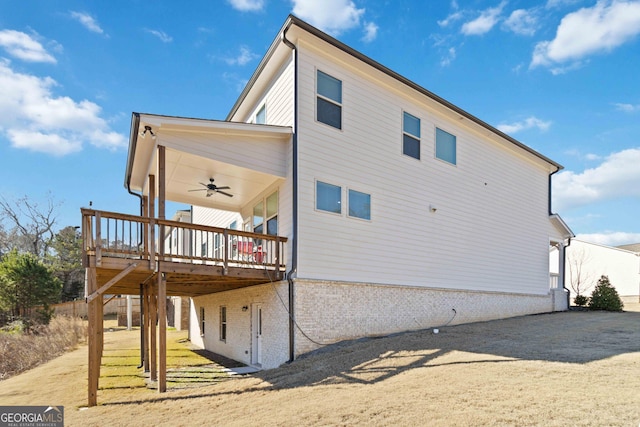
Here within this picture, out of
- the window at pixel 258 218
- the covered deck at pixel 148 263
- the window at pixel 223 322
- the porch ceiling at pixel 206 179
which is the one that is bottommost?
the window at pixel 223 322

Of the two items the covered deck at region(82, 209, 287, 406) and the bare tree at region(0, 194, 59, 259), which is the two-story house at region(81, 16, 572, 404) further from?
the bare tree at region(0, 194, 59, 259)

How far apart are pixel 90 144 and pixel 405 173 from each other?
90.5ft

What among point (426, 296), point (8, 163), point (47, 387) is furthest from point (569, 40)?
point (8, 163)

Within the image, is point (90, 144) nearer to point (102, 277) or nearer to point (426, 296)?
point (102, 277)

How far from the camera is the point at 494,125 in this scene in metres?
16.0

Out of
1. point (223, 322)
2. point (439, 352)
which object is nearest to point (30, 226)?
point (223, 322)

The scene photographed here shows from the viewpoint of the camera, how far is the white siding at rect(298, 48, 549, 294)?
36.2ft

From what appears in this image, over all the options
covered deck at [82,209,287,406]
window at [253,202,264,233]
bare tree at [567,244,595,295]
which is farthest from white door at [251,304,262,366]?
bare tree at [567,244,595,295]

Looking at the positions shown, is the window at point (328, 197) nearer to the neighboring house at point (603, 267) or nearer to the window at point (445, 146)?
the window at point (445, 146)

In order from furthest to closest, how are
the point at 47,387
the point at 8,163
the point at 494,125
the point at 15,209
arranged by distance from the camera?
the point at 15,209, the point at 8,163, the point at 494,125, the point at 47,387

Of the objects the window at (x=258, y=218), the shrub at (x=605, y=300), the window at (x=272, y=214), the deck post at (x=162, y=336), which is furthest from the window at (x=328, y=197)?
the shrub at (x=605, y=300)

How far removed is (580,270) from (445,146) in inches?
983

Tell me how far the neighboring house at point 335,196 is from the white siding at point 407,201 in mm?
42

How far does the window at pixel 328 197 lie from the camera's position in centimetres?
1109
